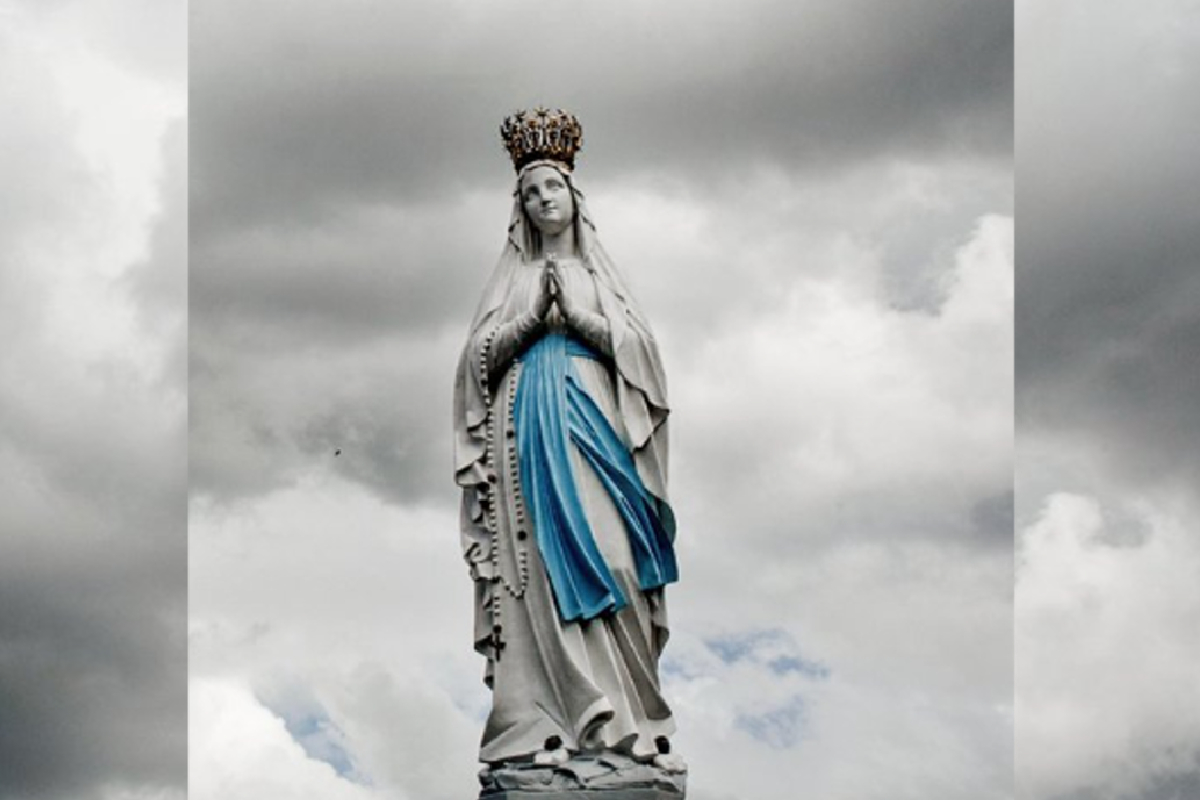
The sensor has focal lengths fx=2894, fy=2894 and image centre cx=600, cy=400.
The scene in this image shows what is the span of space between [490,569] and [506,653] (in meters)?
0.63

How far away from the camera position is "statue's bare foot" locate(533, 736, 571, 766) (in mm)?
20312

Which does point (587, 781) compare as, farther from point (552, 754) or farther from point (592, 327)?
point (592, 327)

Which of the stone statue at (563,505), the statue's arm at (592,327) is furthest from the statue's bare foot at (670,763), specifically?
the statue's arm at (592,327)

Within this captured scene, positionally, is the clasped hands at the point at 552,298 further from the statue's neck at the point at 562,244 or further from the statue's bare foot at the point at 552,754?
the statue's bare foot at the point at 552,754

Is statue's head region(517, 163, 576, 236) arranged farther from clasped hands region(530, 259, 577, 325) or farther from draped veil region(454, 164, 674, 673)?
clasped hands region(530, 259, 577, 325)

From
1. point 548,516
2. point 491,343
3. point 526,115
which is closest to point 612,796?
point 548,516

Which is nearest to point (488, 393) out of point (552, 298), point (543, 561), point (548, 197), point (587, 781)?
point (552, 298)

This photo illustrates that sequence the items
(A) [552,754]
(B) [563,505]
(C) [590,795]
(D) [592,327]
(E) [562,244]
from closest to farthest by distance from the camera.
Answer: (C) [590,795] → (A) [552,754] → (B) [563,505] → (D) [592,327] → (E) [562,244]

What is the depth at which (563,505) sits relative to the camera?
2073 centimetres

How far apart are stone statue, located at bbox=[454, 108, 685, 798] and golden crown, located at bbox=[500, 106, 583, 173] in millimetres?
15

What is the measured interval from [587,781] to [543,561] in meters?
1.62

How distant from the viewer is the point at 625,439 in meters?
21.1

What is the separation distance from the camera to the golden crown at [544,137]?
21594mm

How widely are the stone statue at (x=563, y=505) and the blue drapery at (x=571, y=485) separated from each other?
0.03 feet
